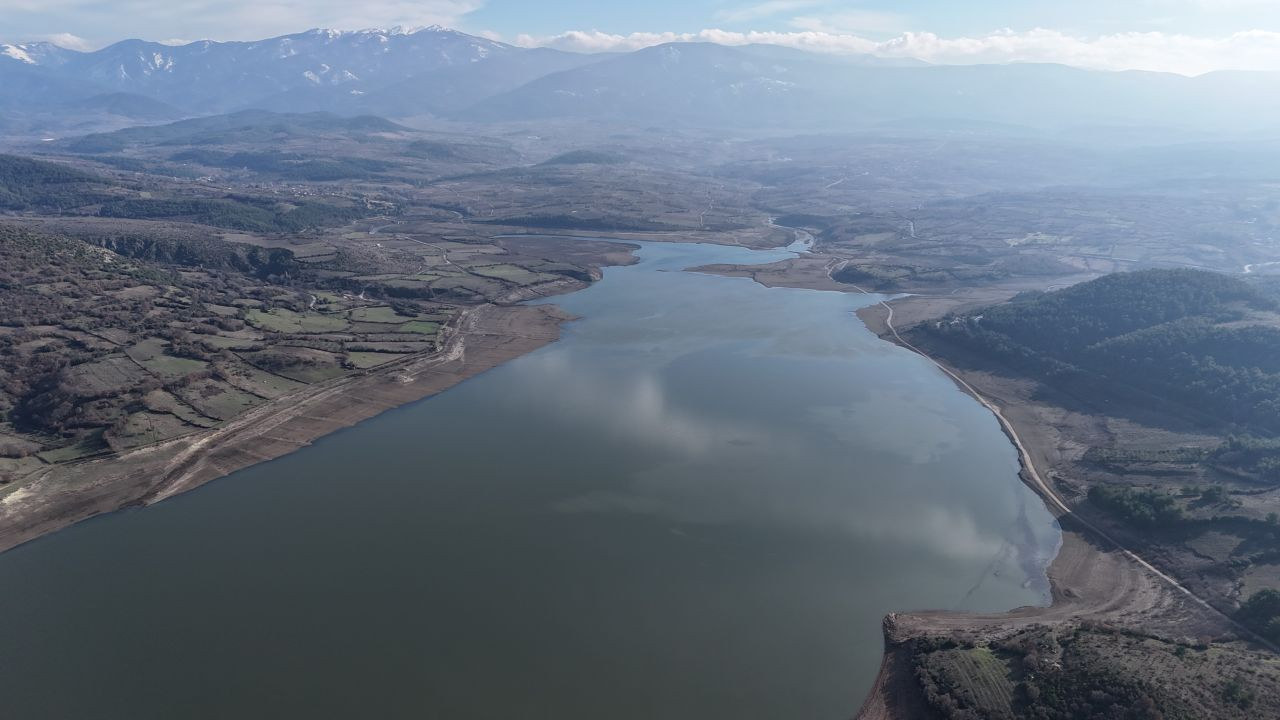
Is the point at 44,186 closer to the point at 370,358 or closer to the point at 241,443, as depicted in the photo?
the point at 370,358

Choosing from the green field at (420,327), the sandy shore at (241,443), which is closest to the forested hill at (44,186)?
the green field at (420,327)

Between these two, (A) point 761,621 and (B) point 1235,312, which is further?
(B) point 1235,312

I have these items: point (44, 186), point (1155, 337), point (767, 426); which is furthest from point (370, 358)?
point (44, 186)

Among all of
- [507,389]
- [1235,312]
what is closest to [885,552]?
[507,389]

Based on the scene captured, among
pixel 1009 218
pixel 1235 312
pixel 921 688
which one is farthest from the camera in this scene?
pixel 1009 218

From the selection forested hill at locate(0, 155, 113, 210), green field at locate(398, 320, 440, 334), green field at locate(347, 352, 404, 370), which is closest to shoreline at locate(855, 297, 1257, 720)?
green field at locate(347, 352, 404, 370)

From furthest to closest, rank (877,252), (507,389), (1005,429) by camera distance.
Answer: (877,252), (507,389), (1005,429)

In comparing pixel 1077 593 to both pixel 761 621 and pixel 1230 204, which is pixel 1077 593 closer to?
pixel 761 621
